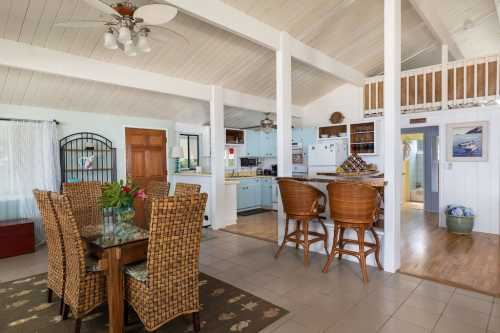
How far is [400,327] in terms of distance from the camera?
2.19 m

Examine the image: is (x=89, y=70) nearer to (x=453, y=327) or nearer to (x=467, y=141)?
(x=453, y=327)

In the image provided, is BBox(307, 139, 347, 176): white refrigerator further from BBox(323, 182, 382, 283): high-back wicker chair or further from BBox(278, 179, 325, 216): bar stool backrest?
BBox(323, 182, 382, 283): high-back wicker chair

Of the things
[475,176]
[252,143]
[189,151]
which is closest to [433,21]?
[475,176]

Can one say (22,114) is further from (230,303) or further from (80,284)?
(230,303)

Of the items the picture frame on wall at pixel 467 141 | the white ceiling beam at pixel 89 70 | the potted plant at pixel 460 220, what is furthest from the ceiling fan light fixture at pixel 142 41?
the picture frame on wall at pixel 467 141

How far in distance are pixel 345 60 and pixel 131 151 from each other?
15.2 feet

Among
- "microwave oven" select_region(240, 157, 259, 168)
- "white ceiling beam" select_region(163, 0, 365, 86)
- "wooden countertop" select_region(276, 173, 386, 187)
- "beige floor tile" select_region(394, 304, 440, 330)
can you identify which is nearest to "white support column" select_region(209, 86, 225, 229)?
"white ceiling beam" select_region(163, 0, 365, 86)

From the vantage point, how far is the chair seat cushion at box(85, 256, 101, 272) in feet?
7.08

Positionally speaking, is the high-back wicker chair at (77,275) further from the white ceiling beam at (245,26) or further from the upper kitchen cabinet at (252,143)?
the upper kitchen cabinet at (252,143)

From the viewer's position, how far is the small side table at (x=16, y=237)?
155 inches

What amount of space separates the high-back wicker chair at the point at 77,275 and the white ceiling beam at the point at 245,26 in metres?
2.18

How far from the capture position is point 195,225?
205 cm

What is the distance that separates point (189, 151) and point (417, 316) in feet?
18.4

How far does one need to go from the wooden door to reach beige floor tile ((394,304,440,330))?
4.83 meters
